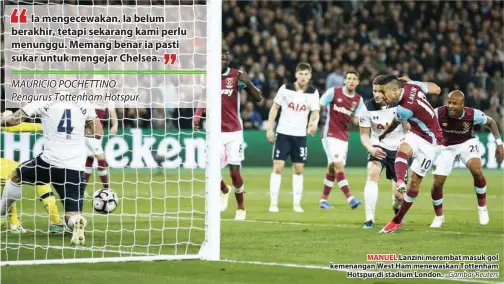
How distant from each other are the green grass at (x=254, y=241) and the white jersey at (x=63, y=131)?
796mm

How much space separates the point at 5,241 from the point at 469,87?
59.8 ft

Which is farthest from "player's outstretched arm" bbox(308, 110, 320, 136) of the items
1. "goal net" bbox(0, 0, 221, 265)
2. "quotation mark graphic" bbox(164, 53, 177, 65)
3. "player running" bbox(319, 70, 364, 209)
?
"quotation mark graphic" bbox(164, 53, 177, 65)

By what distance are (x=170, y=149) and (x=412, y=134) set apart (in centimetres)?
1074

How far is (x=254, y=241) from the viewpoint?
10703 millimetres

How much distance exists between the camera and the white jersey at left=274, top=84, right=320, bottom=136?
15.1 m

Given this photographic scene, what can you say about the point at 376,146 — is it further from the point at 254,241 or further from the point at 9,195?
the point at 9,195

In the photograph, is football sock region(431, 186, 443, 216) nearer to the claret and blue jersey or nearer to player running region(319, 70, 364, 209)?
the claret and blue jersey

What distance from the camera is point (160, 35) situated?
41.3ft

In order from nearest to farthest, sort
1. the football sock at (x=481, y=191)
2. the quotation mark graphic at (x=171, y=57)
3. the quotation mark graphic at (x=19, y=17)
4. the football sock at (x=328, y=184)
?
the quotation mark graphic at (x=19, y=17) < the quotation mark graphic at (x=171, y=57) < the football sock at (x=481, y=191) < the football sock at (x=328, y=184)

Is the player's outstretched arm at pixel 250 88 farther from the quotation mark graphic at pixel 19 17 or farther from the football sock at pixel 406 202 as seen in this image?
the quotation mark graphic at pixel 19 17

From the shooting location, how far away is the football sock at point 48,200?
11.3m

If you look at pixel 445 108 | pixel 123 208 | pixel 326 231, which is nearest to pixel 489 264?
pixel 326 231

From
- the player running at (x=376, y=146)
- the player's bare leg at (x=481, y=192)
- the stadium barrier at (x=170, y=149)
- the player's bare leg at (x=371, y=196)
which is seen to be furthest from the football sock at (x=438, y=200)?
the stadium barrier at (x=170, y=149)

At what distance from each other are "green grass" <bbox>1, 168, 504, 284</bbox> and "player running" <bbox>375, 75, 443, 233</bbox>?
1.71 feet
